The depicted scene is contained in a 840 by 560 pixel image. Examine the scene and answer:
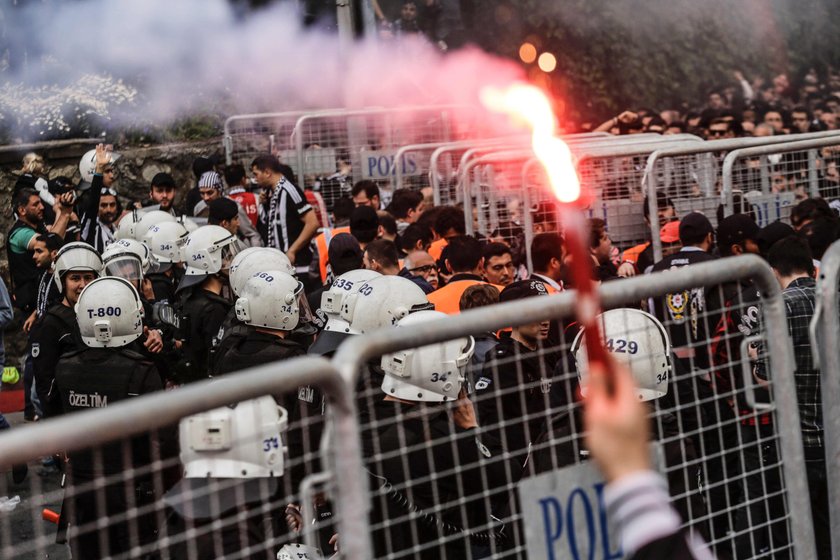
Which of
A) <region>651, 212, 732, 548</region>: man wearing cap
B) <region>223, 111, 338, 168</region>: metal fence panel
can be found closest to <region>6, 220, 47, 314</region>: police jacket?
<region>223, 111, 338, 168</region>: metal fence panel

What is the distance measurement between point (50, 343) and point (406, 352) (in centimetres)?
395

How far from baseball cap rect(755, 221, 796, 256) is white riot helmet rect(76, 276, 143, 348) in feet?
12.6

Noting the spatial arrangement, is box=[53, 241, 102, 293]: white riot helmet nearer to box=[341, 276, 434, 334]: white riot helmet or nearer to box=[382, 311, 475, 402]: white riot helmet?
box=[341, 276, 434, 334]: white riot helmet

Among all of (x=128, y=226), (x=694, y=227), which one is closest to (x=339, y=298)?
(x=694, y=227)

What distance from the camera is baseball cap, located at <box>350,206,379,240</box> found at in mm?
9312

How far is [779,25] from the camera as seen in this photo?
2303 centimetres

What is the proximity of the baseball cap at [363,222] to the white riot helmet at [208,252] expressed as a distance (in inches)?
46.6

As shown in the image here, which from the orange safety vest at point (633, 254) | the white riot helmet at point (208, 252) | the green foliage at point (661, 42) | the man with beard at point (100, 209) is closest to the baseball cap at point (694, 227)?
the orange safety vest at point (633, 254)

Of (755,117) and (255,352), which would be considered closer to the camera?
(255,352)

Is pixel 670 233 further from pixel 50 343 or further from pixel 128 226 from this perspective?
pixel 50 343

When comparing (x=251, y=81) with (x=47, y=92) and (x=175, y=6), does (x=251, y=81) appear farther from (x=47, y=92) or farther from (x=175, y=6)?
(x=47, y=92)

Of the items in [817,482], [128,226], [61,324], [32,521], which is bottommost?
[32,521]

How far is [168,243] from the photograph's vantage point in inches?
369

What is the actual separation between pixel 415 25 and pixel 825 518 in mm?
14564
